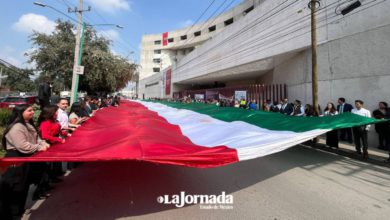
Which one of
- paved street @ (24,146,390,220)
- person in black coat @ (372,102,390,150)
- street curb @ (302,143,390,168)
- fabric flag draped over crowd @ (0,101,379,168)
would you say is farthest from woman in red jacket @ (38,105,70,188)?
person in black coat @ (372,102,390,150)

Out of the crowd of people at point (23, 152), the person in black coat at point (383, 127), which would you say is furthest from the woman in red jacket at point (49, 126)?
the person in black coat at point (383, 127)

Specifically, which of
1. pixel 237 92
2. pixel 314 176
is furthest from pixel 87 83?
pixel 314 176

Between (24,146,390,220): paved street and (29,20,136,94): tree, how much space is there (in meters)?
18.2

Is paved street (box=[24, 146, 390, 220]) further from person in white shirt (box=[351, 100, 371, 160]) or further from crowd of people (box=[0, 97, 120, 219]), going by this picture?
person in white shirt (box=[351, 100, 371, 160])

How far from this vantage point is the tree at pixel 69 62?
2150 centimetres

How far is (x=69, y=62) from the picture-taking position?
71.6ft

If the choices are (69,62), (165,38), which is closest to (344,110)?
(69,62)

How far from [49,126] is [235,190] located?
11.0ft

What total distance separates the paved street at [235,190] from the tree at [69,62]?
18.2 metres

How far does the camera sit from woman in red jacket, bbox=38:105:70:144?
14.1ft

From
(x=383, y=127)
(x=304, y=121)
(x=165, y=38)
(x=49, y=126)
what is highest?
(x=165, y=38)

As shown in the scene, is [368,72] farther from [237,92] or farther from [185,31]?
[185,31]

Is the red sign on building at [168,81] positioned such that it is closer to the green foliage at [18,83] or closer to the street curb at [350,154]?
the street curb at [350,154]

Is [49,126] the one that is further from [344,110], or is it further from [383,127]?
[344,110]
